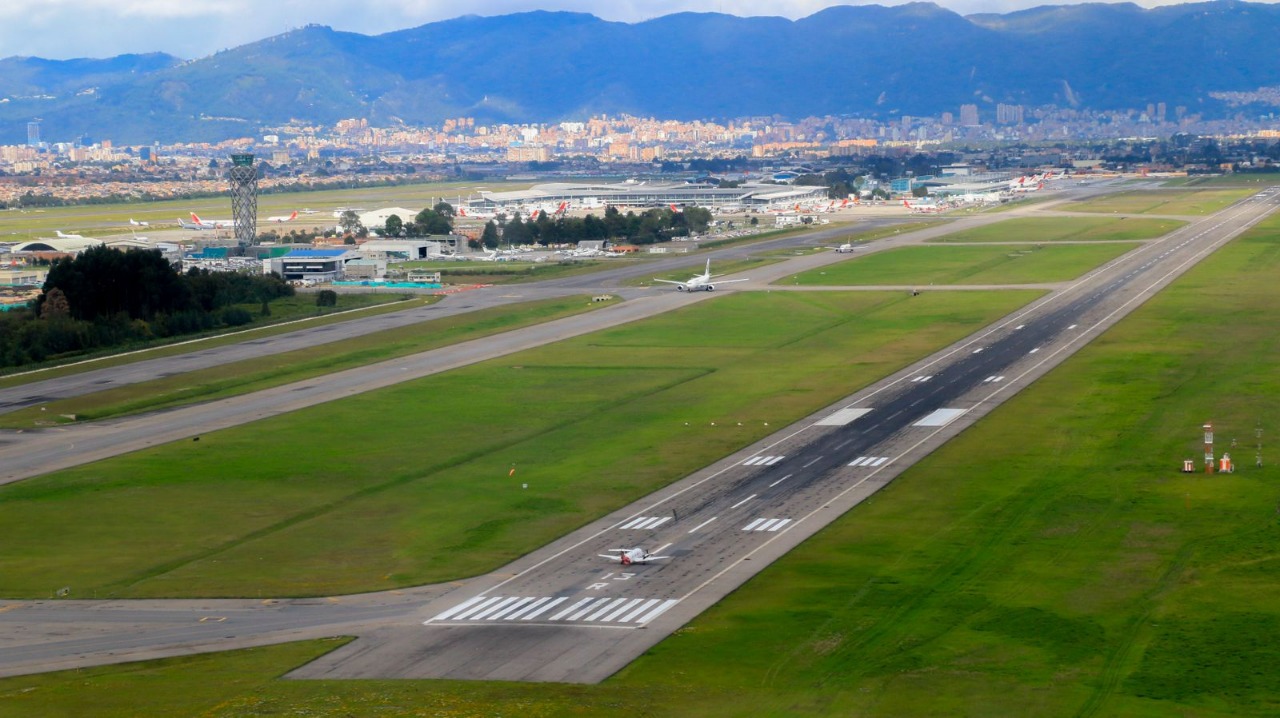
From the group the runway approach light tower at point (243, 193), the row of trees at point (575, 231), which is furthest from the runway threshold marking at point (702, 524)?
the row of trees at point (575, 231)

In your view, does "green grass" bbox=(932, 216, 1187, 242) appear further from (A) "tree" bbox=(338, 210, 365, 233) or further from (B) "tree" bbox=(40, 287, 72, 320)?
(B) "tree" bbox=(40, 287, 72, 320)

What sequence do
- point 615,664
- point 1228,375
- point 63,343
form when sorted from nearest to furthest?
point 615,664 → point 1228,375 → point 63,343

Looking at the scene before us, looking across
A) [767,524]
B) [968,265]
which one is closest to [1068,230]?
[968,265]

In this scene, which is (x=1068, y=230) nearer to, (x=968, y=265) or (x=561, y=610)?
(x=968, y=265)

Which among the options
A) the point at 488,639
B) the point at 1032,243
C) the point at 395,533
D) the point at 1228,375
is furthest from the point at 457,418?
the point at 1032,243

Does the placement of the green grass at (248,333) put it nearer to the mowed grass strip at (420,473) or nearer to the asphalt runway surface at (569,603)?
the mowed grass strip at (420,473)

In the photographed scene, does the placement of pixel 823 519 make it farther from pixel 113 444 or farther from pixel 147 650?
pixel 113 444
